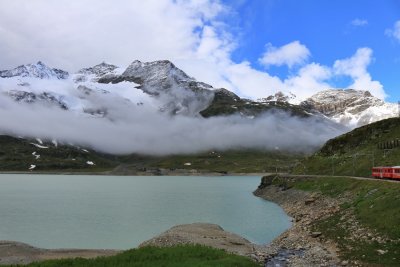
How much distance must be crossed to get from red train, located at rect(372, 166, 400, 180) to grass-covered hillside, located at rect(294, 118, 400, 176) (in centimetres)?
1148

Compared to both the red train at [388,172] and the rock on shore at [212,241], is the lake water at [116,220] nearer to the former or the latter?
the rock on shore at [212,241]

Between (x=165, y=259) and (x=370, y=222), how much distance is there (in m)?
26.0

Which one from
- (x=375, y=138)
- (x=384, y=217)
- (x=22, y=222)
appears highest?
(x=375, y=138)

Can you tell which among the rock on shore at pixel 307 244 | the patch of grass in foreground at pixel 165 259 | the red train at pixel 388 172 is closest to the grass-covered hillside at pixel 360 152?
the red train at pixel 388 172

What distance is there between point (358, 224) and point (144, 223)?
46833mm

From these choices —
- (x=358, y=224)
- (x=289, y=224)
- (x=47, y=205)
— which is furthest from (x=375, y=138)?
(x=47, y=205)

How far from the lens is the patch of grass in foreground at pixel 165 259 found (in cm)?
3747

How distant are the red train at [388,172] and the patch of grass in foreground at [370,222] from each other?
5929 millimetres

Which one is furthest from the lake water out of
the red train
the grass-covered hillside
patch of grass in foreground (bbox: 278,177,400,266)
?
the grass-covered hillside

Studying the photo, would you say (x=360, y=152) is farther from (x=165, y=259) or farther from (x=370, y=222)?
(x=165, y=259)

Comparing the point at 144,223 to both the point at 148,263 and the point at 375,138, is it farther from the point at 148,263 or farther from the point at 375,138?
the point at 375,138

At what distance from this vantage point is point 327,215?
223ft

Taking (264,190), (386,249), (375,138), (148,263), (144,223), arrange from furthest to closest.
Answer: (264,190) → (375,138) → (144,223) → (386,249) → (148,263)

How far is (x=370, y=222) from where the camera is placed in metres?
50.7
